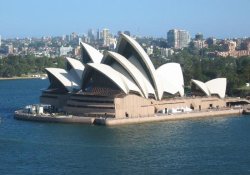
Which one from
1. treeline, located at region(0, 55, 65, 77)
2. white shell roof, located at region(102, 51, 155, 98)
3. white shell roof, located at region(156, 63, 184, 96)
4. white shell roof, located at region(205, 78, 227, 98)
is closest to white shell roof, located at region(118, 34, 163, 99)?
white shell roof, located at region(102, 51, 155, 98)

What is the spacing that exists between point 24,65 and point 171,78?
58.1 meters

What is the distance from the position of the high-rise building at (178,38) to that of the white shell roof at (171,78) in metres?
118

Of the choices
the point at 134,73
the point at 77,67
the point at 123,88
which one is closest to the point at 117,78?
the point at 123,88

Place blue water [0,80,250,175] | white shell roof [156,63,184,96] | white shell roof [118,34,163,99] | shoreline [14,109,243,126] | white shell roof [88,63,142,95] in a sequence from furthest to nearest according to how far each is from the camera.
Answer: white shell roof [156,63,184,96] → white shell roof [118,34,163,99] → white shell roof [88,63,142,95] → shoreline [14,109,243,126] → blue water [0,80,250,175]

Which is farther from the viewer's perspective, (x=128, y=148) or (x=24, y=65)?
(x=24, y=65)

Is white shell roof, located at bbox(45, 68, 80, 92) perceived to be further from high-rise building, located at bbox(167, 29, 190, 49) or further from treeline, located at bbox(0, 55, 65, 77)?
high-rise building, located at bbox(167, 29, 190, 49)

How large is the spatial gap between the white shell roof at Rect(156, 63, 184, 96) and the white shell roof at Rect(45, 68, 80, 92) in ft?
18.4

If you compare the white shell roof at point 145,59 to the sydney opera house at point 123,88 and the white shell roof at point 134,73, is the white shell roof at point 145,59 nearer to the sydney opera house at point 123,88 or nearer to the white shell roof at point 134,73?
the sydney opera house at point 123,88

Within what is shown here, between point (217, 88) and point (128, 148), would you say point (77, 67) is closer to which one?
point (217, 88)

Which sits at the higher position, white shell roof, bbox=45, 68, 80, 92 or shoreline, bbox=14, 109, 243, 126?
white shell roof, bbox=45, 68, 80, 92

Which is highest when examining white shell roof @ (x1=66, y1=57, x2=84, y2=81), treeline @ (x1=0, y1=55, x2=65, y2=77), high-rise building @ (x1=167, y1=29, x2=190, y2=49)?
high-rise building @ (x1=167, y1=29, x2=190, y2=49)

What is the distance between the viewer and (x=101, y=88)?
39.0 metres

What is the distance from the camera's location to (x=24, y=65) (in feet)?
325

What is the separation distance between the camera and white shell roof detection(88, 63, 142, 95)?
38.3 metres
